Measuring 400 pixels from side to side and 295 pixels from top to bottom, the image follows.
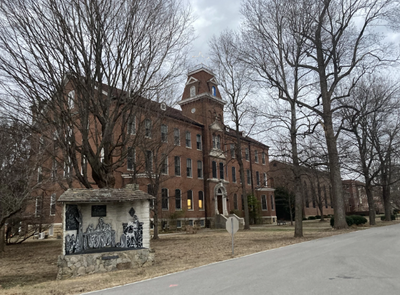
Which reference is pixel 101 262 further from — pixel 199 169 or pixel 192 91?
pixel 192 91

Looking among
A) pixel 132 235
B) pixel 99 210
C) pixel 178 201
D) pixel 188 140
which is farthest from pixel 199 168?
pixel 99 210

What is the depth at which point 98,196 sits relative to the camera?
35.2 feet

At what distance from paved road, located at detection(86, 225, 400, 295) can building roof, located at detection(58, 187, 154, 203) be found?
141 inches

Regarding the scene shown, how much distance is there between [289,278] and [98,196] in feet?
21.9

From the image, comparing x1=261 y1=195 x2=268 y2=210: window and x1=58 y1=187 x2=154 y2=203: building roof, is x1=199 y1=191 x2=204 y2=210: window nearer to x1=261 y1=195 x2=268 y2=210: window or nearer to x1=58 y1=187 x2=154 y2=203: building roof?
x1=261 y1=195 x2=268 y2=210: window

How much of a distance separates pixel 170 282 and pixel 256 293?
235 cm

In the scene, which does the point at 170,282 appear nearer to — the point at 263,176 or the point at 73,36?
the point at 73,36

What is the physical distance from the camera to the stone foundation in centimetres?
960

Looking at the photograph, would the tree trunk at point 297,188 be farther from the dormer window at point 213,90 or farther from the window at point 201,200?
the dormer window at point 213,90

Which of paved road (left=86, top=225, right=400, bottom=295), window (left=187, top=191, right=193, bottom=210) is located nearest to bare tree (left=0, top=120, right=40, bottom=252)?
paved road (left=86, top=225, right=400, bottom=295)

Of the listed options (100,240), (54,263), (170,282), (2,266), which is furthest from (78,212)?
(170,282)

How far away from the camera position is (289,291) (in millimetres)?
5832

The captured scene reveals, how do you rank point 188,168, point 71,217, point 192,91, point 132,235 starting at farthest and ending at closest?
1. point 192,91
2. point 188,168
3. point 132,235
4. point 71,217

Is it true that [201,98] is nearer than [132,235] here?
No
